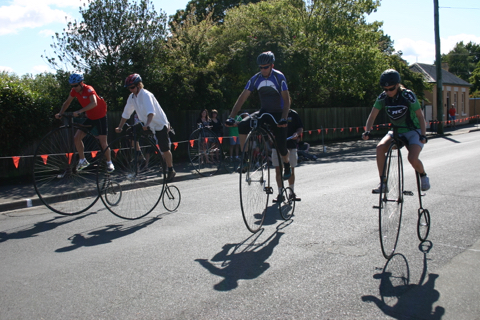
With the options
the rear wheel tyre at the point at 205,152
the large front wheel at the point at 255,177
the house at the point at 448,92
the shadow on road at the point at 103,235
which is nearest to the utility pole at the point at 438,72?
the house at the point at 448,92

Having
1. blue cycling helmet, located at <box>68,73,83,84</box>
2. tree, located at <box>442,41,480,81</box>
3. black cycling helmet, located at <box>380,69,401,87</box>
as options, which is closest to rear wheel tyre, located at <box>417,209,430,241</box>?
black cycling helmet, located at <box>380,69,401,87</box>

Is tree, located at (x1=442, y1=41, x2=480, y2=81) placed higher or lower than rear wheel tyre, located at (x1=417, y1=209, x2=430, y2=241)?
higher

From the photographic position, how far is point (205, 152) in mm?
13258

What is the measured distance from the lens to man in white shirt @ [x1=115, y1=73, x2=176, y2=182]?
709cm

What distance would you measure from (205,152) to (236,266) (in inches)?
352

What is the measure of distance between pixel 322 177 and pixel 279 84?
5210 millimetres

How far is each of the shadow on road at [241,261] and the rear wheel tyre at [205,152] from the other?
7664mm

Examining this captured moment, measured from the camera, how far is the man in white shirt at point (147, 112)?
23.2ft

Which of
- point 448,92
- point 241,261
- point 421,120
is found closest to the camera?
point 241,261

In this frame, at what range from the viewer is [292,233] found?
5.64 metres

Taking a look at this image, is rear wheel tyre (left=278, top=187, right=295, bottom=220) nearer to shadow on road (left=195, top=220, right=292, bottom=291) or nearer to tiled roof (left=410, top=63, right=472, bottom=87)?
shadow on road (left=195, top=220, right=292, bottom=291)

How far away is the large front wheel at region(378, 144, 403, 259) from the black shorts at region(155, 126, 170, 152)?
3931 millimetres

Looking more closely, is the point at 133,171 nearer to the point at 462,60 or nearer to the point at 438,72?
the point at 438,72

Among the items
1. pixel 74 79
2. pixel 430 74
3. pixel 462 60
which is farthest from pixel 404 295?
pixel 462 60
